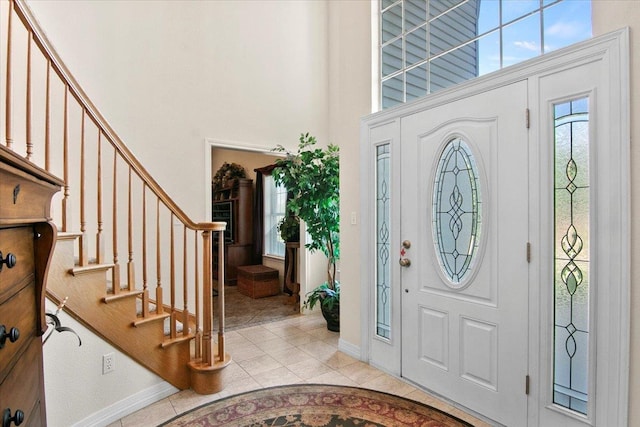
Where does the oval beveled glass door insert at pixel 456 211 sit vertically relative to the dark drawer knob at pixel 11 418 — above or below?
above

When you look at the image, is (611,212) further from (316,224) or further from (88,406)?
(88,406)

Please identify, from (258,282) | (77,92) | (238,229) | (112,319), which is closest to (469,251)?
(112,319)

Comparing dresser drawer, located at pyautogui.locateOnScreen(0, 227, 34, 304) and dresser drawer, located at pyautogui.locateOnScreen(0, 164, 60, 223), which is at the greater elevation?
dresser drawer, located at pyautogui.locateOnScreen(0, 164, 60, 223)

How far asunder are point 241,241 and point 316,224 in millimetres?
2736

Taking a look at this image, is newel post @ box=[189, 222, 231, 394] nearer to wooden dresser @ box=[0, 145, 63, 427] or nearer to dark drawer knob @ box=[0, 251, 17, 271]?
wooden dresser @ box=[0, 145, 63, 427]

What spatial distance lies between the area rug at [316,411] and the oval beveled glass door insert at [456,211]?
878mm

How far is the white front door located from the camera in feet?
6.57

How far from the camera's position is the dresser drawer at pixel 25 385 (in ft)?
2.39

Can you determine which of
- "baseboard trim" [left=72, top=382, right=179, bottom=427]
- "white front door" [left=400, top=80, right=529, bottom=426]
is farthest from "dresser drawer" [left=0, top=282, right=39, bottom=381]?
"white front door" [left=400, top=80, right=529, bottom=426]

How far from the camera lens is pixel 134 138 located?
339 cm

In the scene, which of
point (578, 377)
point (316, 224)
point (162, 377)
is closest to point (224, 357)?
point (162, 377)

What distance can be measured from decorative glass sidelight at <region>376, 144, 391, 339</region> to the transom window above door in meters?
0.54

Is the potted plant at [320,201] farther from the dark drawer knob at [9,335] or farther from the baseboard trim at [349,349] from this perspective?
the dark drawer knob at [9,335]

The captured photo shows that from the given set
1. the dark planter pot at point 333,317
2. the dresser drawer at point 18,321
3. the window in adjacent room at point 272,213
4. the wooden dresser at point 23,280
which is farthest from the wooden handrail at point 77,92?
the window in adjacent room at point 272,213
